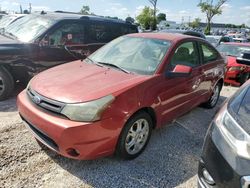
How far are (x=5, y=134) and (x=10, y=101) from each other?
1.57m

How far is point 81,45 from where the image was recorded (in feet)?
19.6

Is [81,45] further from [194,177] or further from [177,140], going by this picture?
[194,177]

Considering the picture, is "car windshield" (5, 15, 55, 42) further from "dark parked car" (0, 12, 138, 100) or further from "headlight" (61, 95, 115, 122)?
"headlight" (61, 95, 115, 122)

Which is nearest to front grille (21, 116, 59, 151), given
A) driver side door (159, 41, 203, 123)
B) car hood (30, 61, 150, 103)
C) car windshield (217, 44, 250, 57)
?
car hood (30, 61, 150, 103)

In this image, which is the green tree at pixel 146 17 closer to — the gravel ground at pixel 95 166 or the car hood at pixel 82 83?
the car hood at pixel 82 83

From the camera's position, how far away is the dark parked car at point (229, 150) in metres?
1.77

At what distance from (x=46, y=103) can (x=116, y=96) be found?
30.5 inches

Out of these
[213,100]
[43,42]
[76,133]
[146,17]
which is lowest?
[213,100]

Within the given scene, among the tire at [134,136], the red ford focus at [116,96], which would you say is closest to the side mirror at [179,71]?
the red ford focus at [116,96]

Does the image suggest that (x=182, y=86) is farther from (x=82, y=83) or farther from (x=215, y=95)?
(x=215, y=95)

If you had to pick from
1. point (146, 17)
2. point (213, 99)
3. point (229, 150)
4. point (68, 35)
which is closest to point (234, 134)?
point (229, 150)

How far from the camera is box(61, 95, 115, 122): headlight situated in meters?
2.58

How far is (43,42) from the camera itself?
531 cm

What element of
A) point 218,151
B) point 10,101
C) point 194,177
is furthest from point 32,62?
point 218,151
